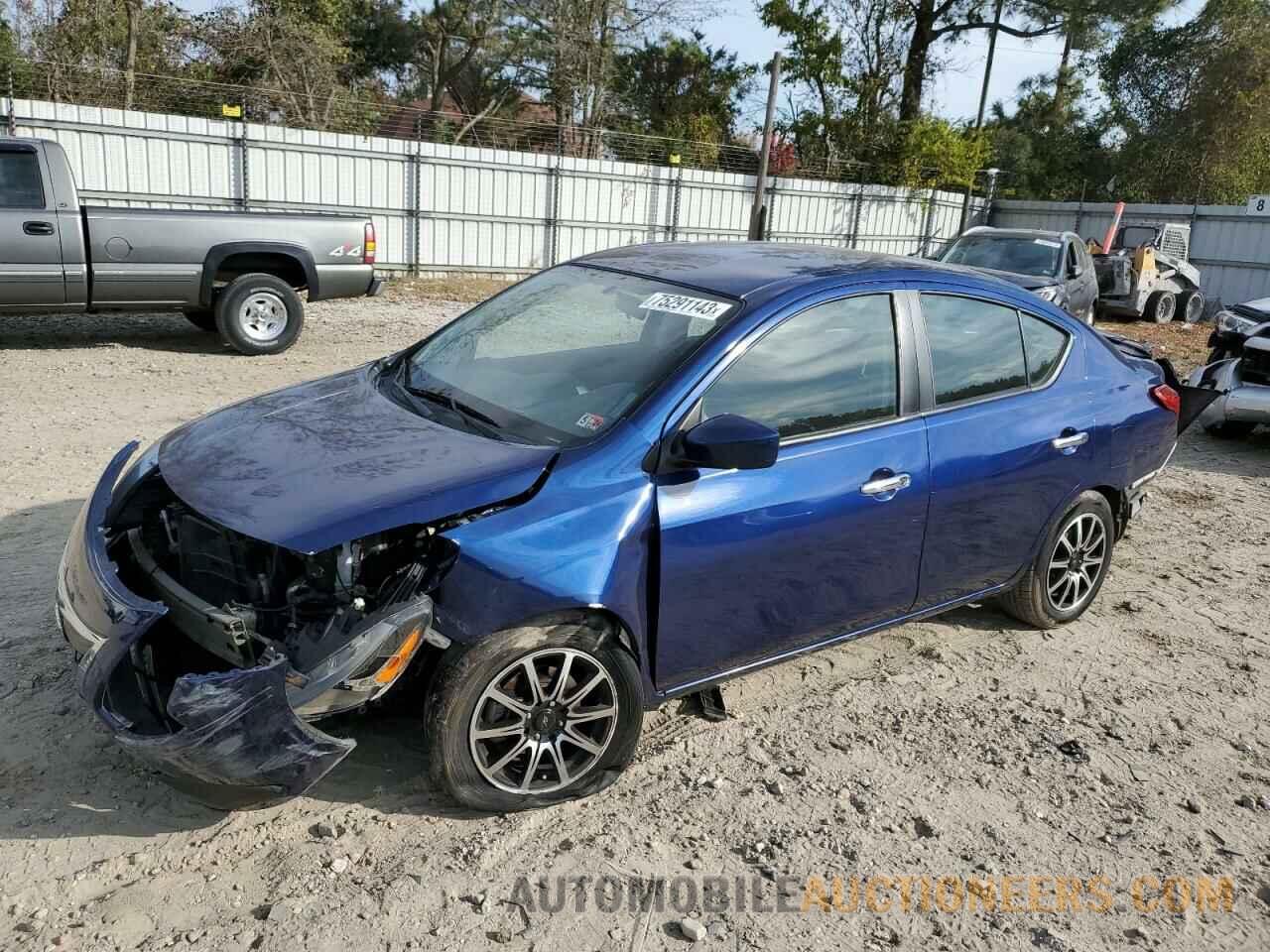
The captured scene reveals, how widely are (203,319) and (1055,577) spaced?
29.6 ft

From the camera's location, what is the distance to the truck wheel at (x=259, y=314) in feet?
31.6

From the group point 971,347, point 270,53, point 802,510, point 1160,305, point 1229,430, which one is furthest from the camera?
point 270,53

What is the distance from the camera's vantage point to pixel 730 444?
3.07 meters

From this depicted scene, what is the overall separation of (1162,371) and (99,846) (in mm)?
5046

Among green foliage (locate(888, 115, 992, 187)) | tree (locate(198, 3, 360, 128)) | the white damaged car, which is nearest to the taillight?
the white damaged car

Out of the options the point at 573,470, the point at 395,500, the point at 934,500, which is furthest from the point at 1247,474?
the point at 395,500

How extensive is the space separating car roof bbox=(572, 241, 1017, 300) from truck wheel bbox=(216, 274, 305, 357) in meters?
6.28

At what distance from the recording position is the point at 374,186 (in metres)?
16.4

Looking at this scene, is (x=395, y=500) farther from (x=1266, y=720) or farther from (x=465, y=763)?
(x=1266, y=720)

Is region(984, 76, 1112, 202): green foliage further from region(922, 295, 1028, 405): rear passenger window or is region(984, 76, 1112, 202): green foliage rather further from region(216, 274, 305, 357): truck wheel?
region(922, 295, 1028, 405): rear passenger window

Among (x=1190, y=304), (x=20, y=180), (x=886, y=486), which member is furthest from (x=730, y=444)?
(x=1190, y=304)

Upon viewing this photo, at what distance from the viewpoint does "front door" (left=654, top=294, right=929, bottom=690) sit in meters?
3.27

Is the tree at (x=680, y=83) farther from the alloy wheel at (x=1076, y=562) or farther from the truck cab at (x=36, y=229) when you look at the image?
the alloy wheel at (x=1076, y=562)

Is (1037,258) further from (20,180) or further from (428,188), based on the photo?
(20,180)
